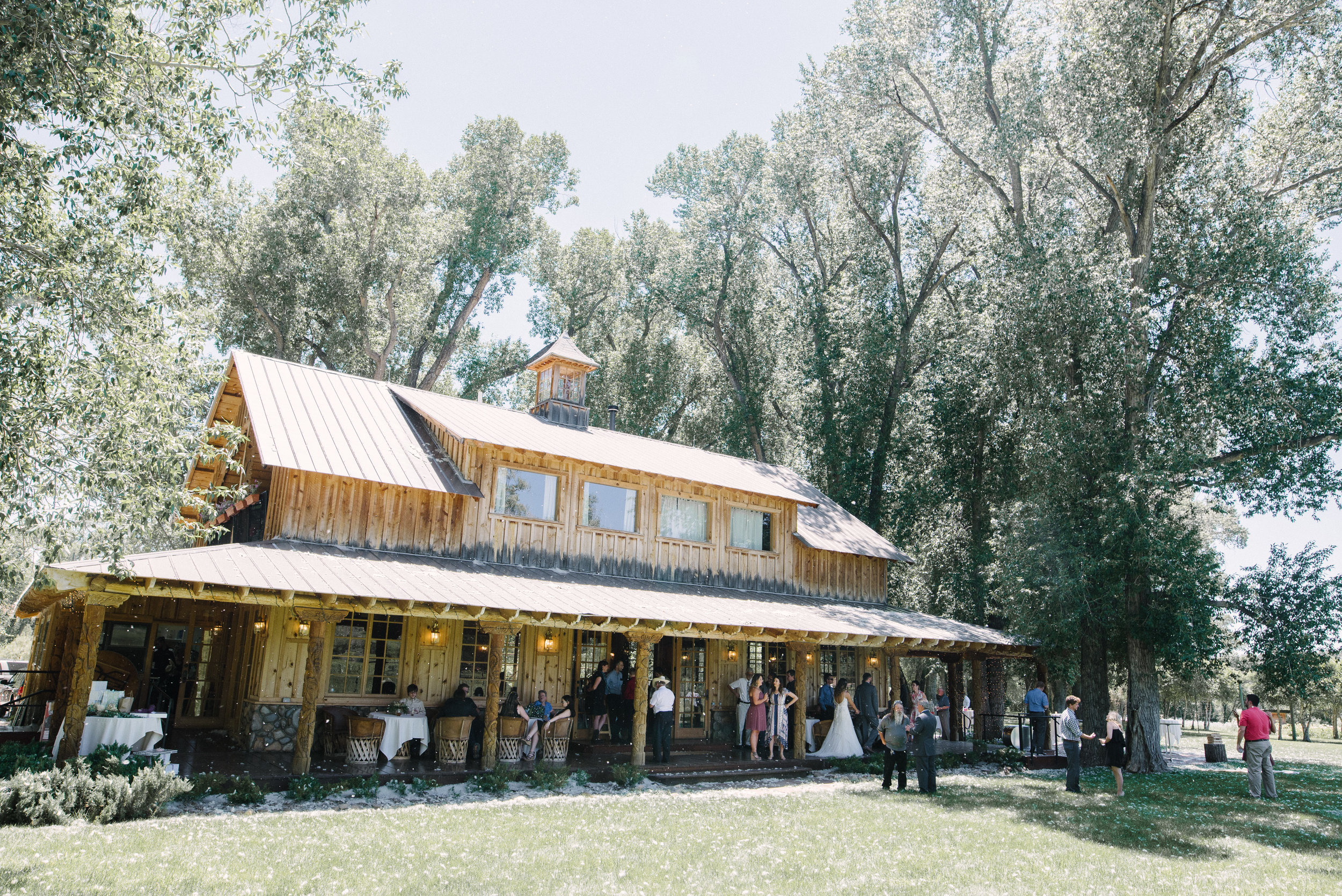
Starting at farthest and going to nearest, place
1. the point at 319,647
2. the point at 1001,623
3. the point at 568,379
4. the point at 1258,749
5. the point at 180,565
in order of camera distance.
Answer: the point at 1001,623
the point at 568,379
the point at 1258,749
the point at 319,647
the point at 180,565

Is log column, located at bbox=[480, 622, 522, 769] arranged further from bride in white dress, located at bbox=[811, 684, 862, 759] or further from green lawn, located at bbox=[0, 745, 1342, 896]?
bride in white dress, located at bbox=[811, 684, 862, 759]

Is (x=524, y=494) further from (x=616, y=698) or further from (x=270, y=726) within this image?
(x=270, y=726)

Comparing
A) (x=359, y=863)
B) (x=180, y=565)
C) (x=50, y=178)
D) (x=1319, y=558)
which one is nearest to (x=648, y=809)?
(x=359, y=863)

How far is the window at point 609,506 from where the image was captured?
16.8 metres

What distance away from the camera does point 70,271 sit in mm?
7371

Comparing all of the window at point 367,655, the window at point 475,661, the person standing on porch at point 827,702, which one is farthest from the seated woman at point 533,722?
the person standing on porch at point 827,702

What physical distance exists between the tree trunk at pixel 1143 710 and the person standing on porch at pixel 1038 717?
1.59m

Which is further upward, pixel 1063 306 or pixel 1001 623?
pixel 1063 306

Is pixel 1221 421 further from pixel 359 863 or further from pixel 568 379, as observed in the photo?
pixel 359 863

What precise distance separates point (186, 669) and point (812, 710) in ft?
41.1

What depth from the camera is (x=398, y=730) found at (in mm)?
12602

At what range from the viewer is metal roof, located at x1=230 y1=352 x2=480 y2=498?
13836mm

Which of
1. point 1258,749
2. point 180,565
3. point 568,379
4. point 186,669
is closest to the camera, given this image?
point 180,565

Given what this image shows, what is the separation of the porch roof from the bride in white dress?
1.58 meters
